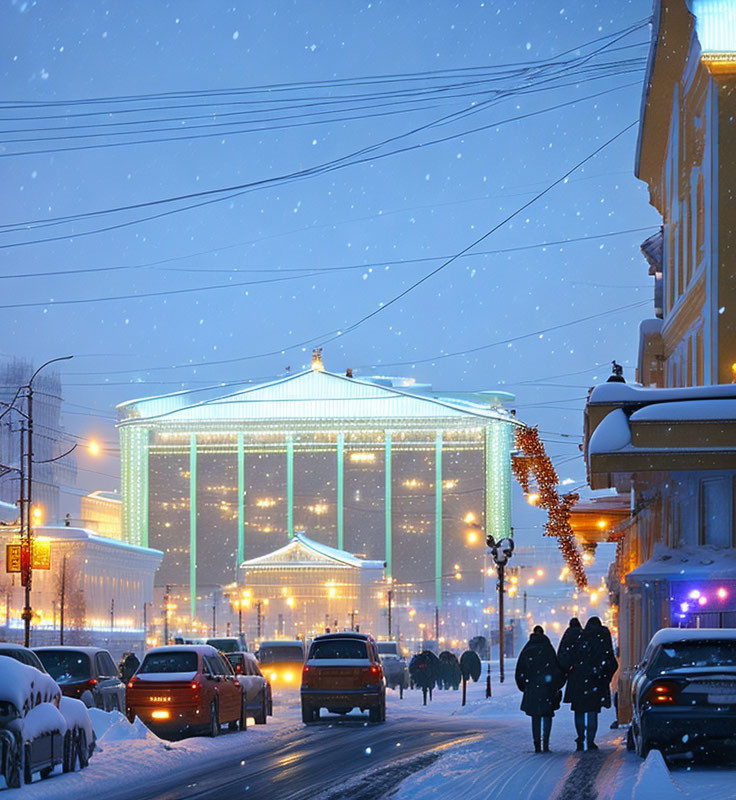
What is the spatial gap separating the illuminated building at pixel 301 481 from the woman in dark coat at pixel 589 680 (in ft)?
303

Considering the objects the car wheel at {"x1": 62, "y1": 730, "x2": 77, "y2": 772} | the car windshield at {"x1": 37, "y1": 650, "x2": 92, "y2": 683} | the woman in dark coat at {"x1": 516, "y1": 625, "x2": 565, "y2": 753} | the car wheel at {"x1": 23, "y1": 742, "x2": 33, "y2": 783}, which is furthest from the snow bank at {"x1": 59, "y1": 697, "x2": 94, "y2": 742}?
the car windshield at {"x1": 37, "y1": 650, "x2": 92, "y2": 683}

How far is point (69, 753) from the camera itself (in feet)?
56.7

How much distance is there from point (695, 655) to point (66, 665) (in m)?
12.4

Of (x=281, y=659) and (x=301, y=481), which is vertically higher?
(x=301, y=481)

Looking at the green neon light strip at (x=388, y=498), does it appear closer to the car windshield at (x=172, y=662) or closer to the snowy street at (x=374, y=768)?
the snowy street at (x=374, y=768)

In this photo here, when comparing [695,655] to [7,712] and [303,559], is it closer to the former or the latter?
[7,712]

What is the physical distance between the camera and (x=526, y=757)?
1942 centimetres

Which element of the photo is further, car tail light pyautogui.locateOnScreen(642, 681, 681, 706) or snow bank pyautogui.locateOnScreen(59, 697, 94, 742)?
snow bank pyautogui.locateOnScreen(59, 697, 94, 742)

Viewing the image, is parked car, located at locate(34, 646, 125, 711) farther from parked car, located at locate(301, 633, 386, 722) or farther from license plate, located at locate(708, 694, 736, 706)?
license plate, located at locate(708, 694, 736, 706)

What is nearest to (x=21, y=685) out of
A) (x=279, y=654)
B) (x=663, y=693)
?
(x=663, y=693)

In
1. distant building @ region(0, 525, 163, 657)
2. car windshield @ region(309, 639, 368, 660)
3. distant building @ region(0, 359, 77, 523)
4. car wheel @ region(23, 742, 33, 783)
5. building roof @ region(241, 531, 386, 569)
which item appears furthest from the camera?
distant building @ region(0, 359, 77, 523)

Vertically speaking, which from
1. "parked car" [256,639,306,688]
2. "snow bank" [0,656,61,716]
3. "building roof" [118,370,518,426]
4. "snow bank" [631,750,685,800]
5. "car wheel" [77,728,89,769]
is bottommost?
"parked car" [256,639,306,688]

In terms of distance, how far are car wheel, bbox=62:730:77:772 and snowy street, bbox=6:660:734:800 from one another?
0.23m

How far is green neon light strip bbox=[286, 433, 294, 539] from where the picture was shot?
377 feet
